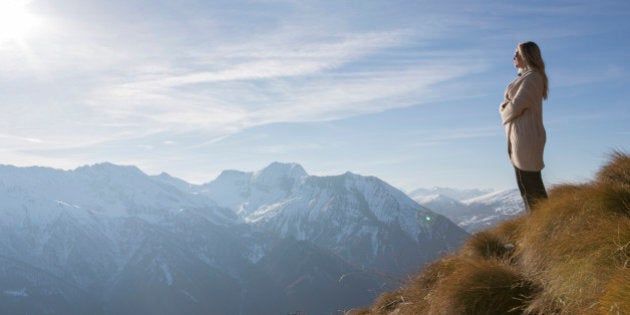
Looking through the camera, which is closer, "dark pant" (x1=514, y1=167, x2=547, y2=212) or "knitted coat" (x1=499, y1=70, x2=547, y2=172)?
"knitted coat" (x1=499, y1=70, x2=547, y2=172)

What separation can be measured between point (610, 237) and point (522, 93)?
415cm

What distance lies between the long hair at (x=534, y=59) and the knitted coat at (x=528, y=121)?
0.17m

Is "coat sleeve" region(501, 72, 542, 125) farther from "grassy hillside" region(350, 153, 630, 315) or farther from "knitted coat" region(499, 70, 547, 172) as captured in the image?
"grassy hillside" region(350, 153, 630, 315)

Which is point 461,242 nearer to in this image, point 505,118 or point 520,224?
point 520,224

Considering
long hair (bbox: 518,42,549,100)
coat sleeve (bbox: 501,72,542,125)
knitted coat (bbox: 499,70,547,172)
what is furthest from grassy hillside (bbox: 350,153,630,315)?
long hair (bbox: 518,42,549,100)

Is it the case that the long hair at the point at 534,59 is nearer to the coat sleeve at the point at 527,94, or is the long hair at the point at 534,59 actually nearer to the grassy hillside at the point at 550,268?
the coat sleeve at the point at 527,94

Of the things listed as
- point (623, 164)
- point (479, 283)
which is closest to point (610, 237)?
point (479, 283)

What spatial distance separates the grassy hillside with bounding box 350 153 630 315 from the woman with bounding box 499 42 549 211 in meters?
0.62

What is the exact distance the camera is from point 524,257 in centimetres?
641

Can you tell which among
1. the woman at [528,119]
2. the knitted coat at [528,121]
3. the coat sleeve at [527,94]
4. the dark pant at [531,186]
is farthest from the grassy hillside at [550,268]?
the coat sleeve at [527,94]

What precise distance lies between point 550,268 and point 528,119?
383 centimetres

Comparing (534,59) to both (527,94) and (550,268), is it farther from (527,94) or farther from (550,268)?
(550,268)

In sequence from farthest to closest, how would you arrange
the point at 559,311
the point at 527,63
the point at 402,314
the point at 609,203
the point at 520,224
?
1. the point at 527,63
2. the point at 520,224
3. the point at 402,314
4. the point at 609,203
5. the point at 559,311

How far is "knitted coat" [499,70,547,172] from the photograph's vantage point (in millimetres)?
8430
